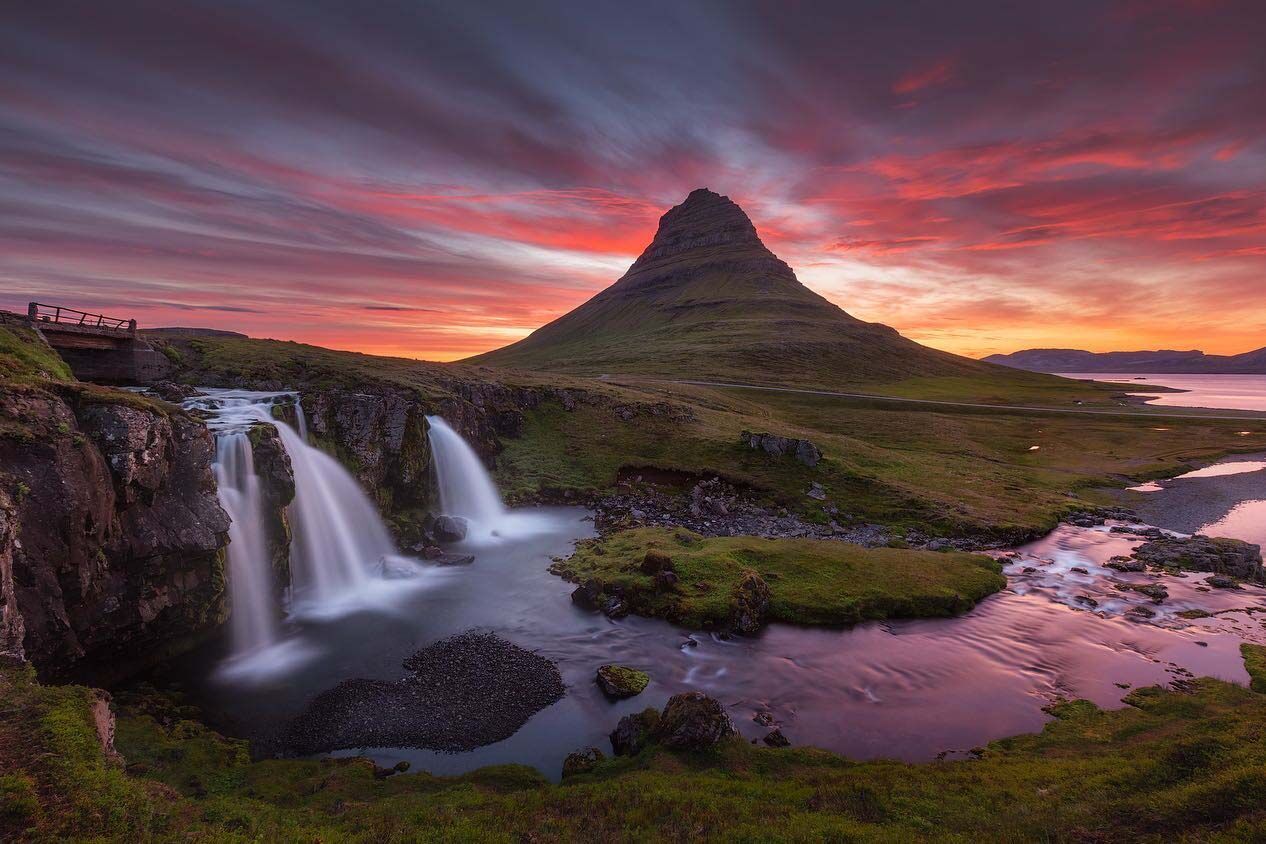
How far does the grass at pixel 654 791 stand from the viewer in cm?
1198

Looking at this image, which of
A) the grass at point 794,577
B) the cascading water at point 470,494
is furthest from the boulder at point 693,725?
the cascading water at point 470,494

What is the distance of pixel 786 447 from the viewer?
2425 inches

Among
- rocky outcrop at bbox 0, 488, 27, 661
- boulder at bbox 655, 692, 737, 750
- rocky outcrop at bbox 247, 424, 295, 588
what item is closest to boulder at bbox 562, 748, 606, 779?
boulder at bbox 655, 692, 737, 750

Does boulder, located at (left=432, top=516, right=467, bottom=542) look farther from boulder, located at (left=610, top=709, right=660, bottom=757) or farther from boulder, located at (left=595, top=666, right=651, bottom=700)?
boulder, located at (left=610, top=709, right=660, bottom=757)

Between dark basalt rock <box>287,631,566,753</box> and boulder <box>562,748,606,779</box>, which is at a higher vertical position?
boulder <box>562,748,606,779</box>

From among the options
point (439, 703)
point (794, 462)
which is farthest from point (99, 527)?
point (794, 462)

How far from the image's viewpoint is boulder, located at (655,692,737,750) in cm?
1895

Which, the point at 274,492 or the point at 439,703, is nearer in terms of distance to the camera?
the point at 439,703

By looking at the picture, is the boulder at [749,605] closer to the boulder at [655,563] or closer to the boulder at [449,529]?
the boulder at [655,563]

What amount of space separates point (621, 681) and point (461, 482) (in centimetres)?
3326

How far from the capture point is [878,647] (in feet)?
93.6

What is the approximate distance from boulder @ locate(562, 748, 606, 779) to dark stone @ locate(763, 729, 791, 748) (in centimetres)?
640

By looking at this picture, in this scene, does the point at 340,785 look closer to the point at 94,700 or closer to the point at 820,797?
the point at 94,700

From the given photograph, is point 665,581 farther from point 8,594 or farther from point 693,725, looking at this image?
point 8,594
